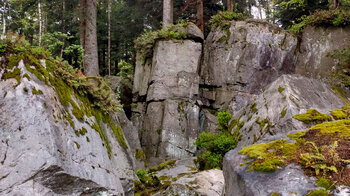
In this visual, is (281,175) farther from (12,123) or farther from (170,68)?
(170,68)

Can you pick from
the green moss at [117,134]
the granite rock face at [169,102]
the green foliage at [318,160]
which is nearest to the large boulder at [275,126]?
the green foliage at [318,160]

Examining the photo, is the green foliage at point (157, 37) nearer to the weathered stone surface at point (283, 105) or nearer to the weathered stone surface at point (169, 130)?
the weathered stone surface at point (169, 130)

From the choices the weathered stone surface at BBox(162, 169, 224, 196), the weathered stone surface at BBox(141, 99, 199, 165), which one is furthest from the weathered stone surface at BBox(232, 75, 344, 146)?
the weathered stone surface at BBox(141, 99, 199, 165)

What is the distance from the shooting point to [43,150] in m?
3.93

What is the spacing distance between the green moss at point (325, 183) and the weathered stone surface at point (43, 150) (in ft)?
11.3

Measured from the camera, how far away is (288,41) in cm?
1652

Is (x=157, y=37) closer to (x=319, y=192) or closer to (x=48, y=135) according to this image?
(x=48, y=135)

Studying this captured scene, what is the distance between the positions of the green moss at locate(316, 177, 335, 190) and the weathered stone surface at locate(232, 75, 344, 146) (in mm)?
3702

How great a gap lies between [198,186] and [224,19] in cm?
1301

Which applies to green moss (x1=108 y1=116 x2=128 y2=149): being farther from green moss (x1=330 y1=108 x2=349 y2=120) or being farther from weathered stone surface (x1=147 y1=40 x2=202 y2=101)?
weathered stone surface (x1=147 y1=40 x2=202 y2=101)

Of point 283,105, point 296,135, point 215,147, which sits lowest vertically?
point 215,147

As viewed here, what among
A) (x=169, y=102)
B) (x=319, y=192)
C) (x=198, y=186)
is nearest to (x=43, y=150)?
(x=319, y=192)

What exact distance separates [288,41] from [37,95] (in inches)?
623

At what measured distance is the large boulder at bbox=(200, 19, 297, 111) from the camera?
623 inches
